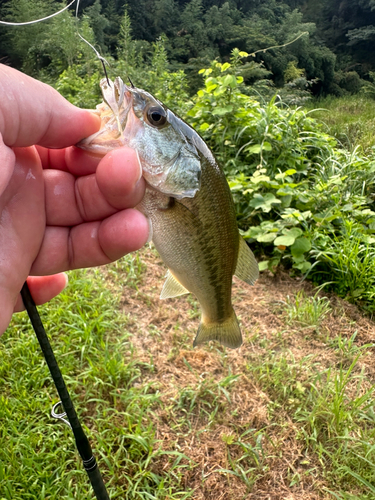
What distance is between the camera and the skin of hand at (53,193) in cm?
123

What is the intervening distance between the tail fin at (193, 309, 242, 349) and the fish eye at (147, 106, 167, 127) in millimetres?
1076

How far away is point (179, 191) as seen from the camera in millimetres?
1390

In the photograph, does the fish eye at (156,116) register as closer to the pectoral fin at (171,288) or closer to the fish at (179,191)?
the fish at (179,191)

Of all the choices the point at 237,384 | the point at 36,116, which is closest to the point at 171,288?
the point at 36,116

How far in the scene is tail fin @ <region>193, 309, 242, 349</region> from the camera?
1.94 metres

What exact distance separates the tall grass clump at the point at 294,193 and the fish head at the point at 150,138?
2294 mm

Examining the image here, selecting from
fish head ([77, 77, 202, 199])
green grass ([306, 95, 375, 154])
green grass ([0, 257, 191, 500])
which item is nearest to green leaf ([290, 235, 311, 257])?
green grass ([0, 257, 191, 500])

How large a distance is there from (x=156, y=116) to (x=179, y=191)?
0.29 metres

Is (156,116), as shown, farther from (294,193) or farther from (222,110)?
(222,110)

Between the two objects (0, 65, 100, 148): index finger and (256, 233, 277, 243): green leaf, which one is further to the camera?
(256, 233, 277, 243): green leaf

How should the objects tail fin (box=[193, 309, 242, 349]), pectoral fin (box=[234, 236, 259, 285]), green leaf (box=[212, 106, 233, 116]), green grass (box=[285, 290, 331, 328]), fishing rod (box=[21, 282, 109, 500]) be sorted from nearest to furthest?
fishing rod (box=[21, 282, 109, 500]), pectoral fin (box=[234, 236, 259, 285]), tail fin (box=[193, 309, 242, 349]), green grass (box=[285, 290, 331, 328]), green leaf (box=[212, 106, 233, 116])

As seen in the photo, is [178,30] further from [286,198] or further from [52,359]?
[52,359]

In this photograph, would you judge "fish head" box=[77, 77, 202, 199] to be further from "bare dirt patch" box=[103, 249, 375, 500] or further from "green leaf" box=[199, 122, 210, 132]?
"green leaf" box=[199, 122, 210, 132]

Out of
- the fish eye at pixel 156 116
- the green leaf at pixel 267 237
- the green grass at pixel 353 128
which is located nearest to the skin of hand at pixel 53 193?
the fish eye at pixel 156 116
